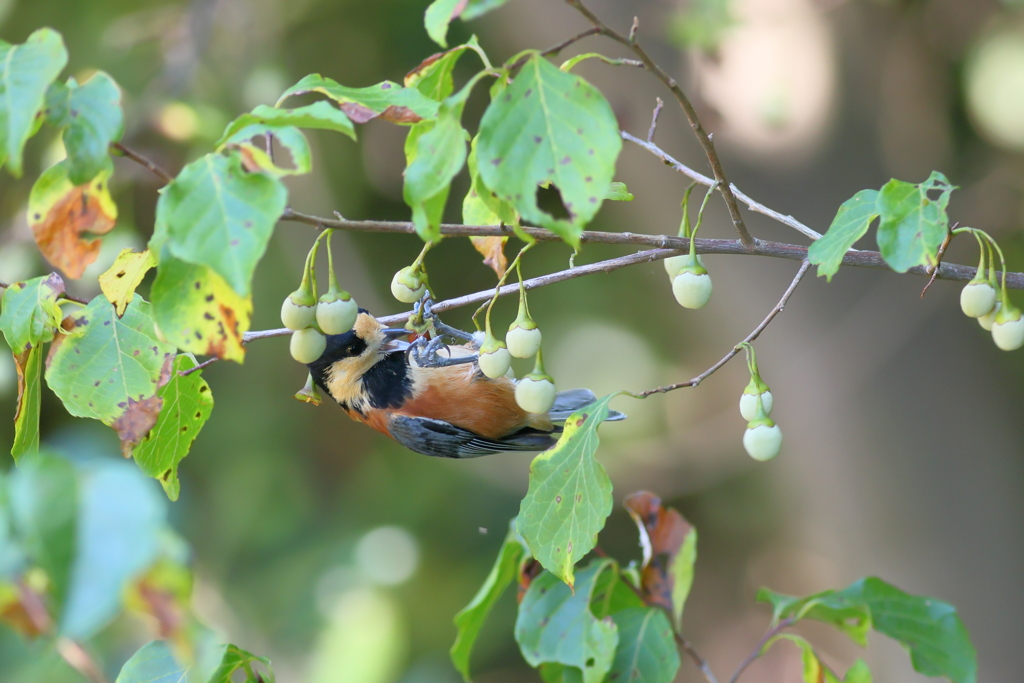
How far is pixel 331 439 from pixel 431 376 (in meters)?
3.46

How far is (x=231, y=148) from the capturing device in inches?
41.1

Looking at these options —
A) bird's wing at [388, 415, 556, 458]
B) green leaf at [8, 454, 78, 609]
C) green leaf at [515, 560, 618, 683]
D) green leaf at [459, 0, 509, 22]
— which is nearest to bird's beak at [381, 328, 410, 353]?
bird's wing at [388, 415, 556, 458]

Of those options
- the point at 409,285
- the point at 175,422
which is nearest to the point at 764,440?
the point at 409,285

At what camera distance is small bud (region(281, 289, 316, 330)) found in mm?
1401

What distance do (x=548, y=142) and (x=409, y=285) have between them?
597mm

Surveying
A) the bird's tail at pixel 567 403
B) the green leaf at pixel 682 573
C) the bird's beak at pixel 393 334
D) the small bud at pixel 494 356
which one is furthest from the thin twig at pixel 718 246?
the bird's tail at pixel 567 403

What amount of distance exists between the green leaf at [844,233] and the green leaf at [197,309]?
788 mm

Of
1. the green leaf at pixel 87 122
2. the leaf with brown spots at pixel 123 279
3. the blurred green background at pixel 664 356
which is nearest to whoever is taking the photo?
the green leaf at pixel 87 122

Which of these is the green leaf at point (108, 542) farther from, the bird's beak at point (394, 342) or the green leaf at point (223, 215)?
the bird's beak at point (394, 342)

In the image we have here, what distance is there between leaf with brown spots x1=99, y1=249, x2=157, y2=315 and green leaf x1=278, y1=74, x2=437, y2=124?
0.37m

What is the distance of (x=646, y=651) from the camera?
1.68m

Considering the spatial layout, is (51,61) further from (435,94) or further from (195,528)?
(195,528)

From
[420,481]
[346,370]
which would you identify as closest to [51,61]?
[346,370]

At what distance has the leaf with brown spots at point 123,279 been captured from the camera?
130cm
